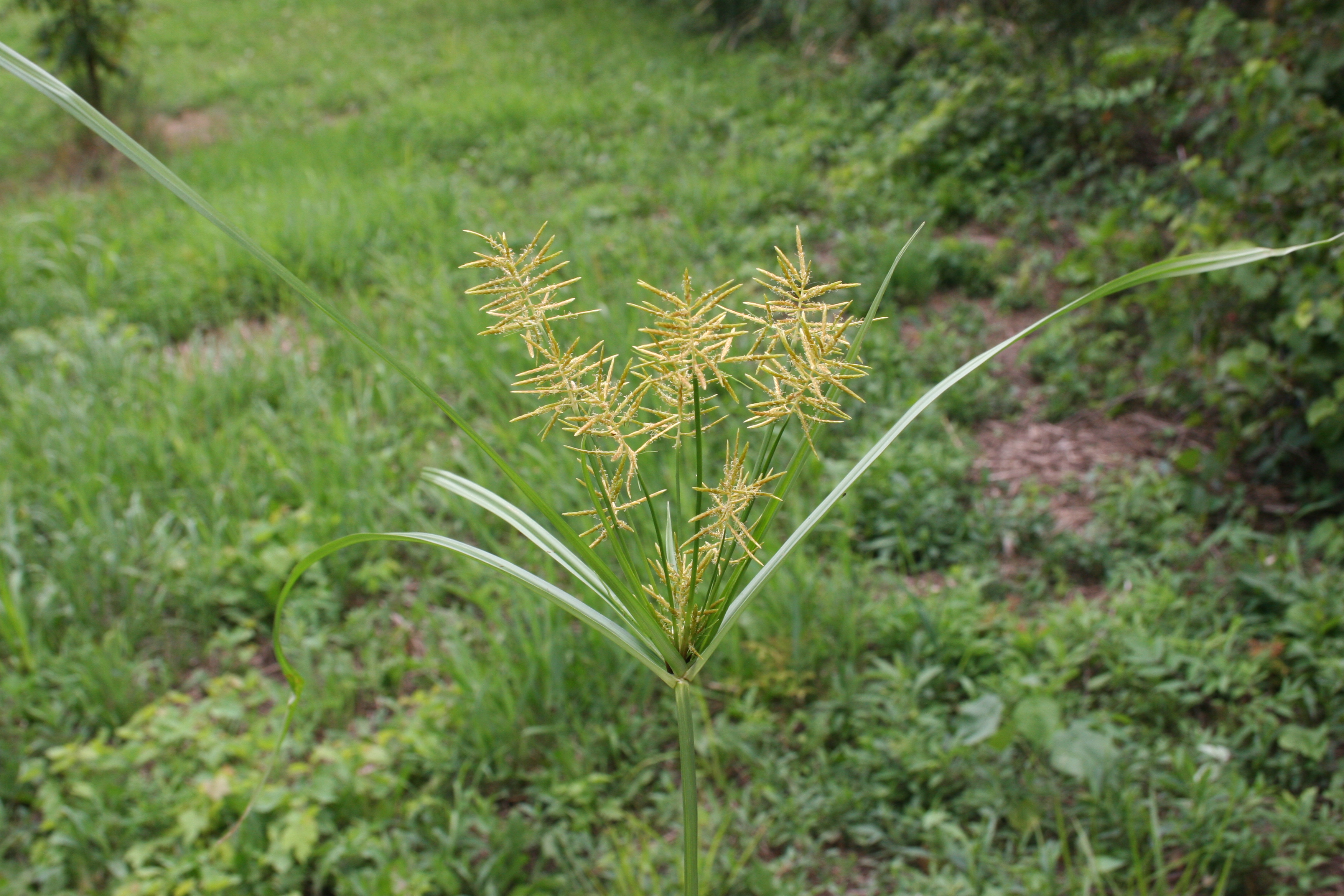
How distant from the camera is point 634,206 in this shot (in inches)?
180

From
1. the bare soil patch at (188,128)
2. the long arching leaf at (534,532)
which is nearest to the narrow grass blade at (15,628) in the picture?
the long arching leaf at (534,532)

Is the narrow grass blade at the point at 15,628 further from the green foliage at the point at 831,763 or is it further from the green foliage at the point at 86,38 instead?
the green foliage at the point at 86,38

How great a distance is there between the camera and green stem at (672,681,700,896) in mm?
729

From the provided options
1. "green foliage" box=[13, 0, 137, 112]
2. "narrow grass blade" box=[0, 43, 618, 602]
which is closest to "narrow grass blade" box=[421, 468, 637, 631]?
"narrow grass blade" box=[0, 43, 618, 602]

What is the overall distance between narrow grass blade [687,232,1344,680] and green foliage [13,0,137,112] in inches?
263

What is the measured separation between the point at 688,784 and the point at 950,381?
1.34 ft

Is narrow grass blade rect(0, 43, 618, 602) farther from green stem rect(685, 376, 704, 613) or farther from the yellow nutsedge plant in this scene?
green stem rect(685, 376, 704, 613)

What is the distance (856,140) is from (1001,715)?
4.03 metres

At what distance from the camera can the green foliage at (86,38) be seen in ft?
19.1

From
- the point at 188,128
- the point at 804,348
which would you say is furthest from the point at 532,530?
the point at 188,128

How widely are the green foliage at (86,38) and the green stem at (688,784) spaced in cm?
669

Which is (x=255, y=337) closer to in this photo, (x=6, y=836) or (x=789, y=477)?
(x=6, y=836)

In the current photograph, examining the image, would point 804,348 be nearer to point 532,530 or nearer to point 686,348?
point 686,348

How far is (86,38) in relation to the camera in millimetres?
5875
